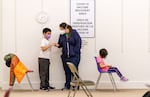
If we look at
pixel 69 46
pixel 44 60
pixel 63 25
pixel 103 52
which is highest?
pixel 63 25

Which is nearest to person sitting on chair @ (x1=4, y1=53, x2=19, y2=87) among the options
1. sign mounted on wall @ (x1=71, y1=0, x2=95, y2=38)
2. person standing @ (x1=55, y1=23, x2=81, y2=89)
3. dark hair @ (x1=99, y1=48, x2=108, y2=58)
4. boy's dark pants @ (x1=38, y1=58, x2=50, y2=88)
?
boy's dark pants @ (x1=38, y1=58, x2=50, y2=88)

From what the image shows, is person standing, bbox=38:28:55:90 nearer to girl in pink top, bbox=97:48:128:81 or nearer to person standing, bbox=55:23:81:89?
person standing, bbox=55:23:81:89

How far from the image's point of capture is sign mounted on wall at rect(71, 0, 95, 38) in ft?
30.5

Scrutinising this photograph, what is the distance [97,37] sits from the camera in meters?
9.35

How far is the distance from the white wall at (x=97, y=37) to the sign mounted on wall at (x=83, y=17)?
0.13m

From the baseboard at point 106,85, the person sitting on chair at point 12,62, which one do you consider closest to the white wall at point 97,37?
the baseboard at point 106,85

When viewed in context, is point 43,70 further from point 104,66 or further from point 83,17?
point 83,17

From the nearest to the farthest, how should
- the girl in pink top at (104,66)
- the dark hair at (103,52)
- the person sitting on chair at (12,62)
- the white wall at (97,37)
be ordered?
the person sitting on chair at (12,62), the girl in pink top at (104,66), the dark hair at (103,52), the white wall at (97,37)

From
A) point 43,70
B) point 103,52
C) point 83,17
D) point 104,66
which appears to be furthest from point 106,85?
point 83,17

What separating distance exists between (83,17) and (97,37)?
62 centimetres

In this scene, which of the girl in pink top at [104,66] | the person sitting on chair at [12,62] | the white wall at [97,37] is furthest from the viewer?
the white wall at [97,37]

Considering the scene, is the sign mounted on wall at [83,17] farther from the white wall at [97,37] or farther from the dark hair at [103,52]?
the dark hair at [103,52]

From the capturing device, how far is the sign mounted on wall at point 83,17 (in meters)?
9.29

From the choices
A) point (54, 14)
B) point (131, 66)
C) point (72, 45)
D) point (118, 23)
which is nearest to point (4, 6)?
point (54, 14)
